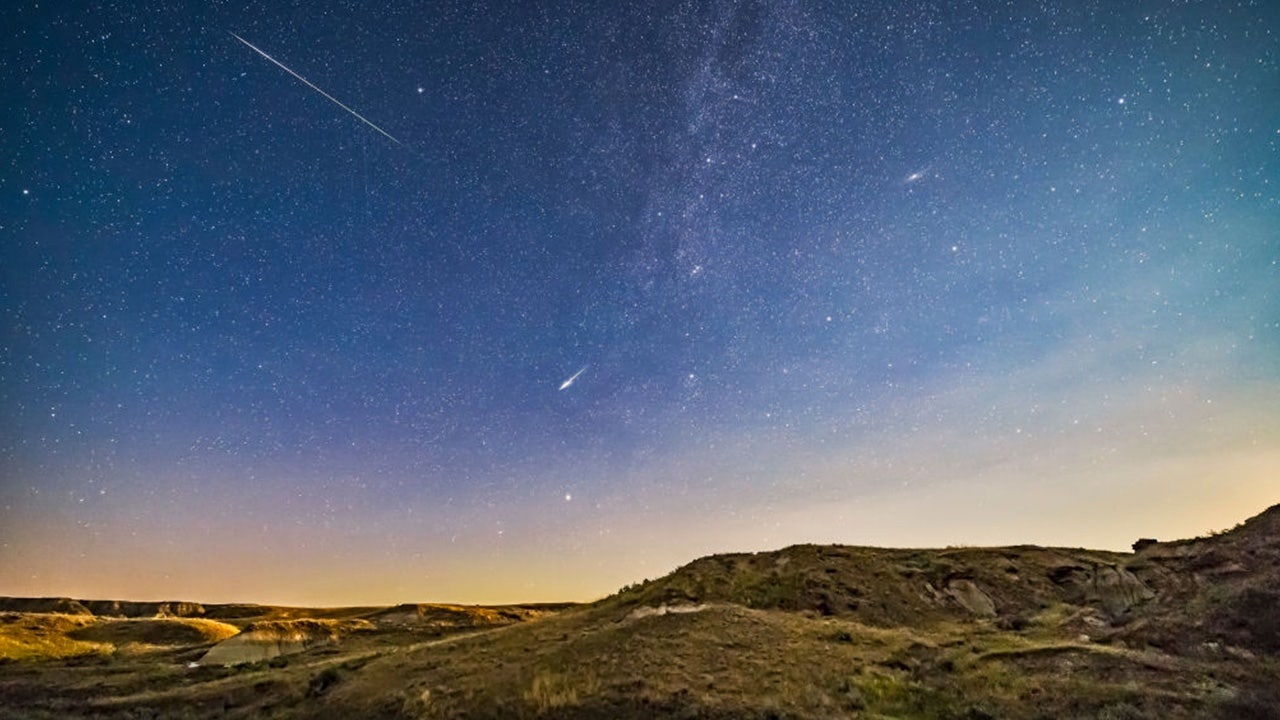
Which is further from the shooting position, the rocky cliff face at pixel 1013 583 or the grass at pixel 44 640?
the grass at pixel 44 640

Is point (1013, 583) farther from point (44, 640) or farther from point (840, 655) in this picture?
point (44, 640)

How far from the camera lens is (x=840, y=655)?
22109 millimetres

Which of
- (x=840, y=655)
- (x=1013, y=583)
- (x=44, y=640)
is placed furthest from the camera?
(x=44, y=640)

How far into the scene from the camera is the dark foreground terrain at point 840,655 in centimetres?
1805

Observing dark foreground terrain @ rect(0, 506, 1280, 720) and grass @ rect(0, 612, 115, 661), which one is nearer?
dark foreground terrain @ rect(0, 506, 1280, 720)

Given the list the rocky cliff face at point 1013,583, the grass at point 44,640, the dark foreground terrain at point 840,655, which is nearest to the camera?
the dark foreground terrain at point 840,655

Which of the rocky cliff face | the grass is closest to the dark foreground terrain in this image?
the rocky cliff face

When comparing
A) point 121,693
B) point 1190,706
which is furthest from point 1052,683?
point 121,693

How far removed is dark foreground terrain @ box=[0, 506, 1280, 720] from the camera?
18.0m

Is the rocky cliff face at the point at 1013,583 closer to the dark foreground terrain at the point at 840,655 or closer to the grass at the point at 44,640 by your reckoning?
the dark foreground terrain at the point at 840,655

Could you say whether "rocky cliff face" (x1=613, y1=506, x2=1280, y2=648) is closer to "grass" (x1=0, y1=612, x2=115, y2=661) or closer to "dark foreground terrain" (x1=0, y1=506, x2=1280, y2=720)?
"dark foreground terrain" (x1=0, y1=506, x2=1280, y2=720)

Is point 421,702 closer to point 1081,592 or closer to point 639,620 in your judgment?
point 639,620

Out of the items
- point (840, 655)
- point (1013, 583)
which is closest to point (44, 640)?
point (840, 655)

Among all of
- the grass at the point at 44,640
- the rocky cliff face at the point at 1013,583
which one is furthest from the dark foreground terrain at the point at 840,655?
the grass at the point at 44,640
